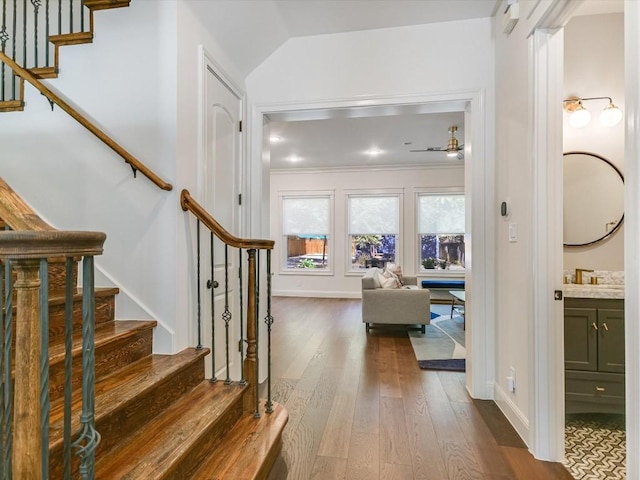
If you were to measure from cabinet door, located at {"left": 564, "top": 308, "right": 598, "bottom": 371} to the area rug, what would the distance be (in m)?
1.14

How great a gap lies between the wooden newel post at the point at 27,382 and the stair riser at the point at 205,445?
592 mm

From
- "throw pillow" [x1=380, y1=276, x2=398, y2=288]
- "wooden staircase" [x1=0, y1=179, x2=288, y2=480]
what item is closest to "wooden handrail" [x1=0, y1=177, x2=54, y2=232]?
"wooden staircase" [x1=0, y1=179, x2=288, y2=480]

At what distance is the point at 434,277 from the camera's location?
7.18 metres

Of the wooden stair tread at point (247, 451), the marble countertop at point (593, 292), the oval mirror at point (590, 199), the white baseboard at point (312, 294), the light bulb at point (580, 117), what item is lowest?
the white baseboard at point (312, 294)

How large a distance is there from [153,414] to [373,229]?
245 inches

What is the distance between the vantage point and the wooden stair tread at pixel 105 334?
152 centimetres

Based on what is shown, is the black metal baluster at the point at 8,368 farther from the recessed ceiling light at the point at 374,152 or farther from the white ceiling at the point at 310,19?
the recessed ceiling light at the point at 374,152

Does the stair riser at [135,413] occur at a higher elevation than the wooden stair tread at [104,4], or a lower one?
lower

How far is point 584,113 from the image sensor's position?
8.30 feet

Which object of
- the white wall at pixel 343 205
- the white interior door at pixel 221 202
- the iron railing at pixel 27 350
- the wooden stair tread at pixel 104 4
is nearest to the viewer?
the iron railing at pixel 27 350

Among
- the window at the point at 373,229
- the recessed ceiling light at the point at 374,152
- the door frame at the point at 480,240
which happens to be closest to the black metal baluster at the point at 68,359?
the door frame at the point at 480,240

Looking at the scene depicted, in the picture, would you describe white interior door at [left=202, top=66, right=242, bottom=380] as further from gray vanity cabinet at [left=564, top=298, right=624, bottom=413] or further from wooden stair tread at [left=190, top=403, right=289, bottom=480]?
gray vanity cabinet at [left=564, top=298, right=624, bottom=413]

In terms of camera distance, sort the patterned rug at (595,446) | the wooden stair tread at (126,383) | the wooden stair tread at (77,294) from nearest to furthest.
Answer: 1. the wooden stair tread at (126,383)
2. the wooden stair tread at (77,294)
3. the patterned rug at (595,446)

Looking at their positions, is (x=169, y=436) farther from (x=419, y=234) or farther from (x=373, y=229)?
(x=419, y=234)
